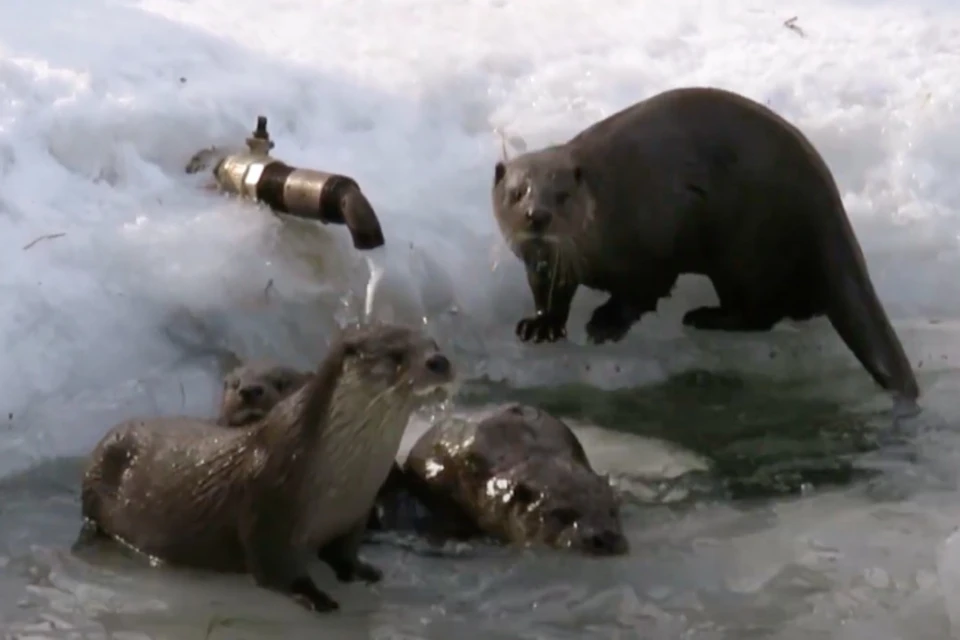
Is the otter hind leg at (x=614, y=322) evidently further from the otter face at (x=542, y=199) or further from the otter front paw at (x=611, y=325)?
the otter face at (x=542, y=199)

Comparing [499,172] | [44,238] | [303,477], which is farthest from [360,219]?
[303,477]

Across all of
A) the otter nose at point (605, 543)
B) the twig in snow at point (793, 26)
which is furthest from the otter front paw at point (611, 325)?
the twig in snow at point (793, 26)

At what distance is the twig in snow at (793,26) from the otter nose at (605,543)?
3.44 metres

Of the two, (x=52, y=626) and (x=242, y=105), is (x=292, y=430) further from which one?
(x=242, y=105)

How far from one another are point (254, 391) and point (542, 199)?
1.09m

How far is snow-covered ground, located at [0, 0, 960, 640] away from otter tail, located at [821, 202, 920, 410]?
0.25 feet

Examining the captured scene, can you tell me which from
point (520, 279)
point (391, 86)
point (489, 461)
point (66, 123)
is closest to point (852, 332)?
point (520, 279)

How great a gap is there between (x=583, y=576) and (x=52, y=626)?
84 cm

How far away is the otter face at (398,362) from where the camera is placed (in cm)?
253

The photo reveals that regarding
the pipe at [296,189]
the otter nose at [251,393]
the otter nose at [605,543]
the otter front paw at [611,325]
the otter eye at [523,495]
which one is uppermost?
the pipe at [296,189]

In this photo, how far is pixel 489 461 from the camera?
3.04m

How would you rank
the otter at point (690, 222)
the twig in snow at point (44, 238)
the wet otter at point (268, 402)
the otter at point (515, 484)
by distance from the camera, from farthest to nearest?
the otter at point (690, 222), the twig in snow at point (44, 238), the wet otter at point (268, 402), the otter at point (515, 484)

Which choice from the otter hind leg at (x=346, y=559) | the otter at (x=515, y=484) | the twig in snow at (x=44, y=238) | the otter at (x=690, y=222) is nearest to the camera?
the otter hind leg at (x=346, y=559)

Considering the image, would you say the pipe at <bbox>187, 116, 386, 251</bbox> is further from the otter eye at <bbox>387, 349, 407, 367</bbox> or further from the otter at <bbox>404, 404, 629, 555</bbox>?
the otter eye at <bbox>387, 349, 407, 367</bbox>
